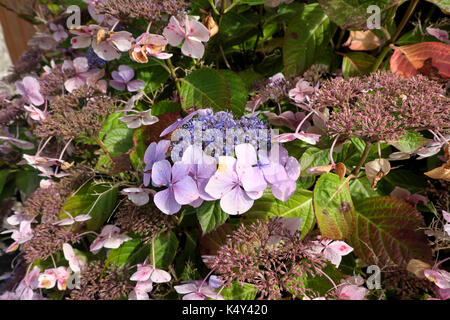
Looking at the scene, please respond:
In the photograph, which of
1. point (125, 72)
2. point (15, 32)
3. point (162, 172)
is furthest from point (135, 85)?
point (15, 32)

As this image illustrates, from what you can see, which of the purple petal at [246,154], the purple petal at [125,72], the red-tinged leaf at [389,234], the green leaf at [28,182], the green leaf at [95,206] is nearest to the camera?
the purple petal at [246,154]

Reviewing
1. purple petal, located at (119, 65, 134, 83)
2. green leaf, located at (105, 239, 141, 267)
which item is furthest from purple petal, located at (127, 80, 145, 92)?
green leaf, located at (105, 239, 141, 267)

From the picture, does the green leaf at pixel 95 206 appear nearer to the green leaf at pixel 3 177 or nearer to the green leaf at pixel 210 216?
the green leaf at pixel 210 216

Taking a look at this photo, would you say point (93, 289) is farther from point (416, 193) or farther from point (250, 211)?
point (416, 193)

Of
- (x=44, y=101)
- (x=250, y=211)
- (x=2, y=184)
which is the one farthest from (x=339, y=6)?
(x=2, y=184)

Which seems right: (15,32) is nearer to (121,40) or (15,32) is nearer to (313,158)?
(121,40)

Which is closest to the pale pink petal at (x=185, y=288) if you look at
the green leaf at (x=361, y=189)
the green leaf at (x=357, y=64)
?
the green leaf at (x=361, y=189)

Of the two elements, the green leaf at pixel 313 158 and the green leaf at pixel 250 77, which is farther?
the green leaf at pixel 250 77
